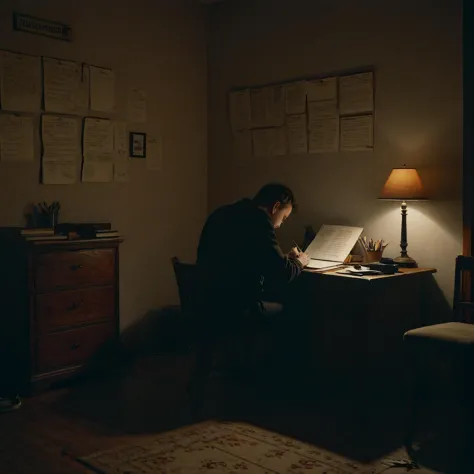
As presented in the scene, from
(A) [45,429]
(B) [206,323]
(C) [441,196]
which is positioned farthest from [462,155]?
(A) [45,429]

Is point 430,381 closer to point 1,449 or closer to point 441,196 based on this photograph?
point 441,196

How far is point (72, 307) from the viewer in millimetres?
3818

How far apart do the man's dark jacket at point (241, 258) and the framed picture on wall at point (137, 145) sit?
1365mm

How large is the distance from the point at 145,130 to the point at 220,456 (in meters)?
2.56

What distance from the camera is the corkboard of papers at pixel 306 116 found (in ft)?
13.5

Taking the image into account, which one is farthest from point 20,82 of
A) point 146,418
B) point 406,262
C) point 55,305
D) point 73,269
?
point 406,262

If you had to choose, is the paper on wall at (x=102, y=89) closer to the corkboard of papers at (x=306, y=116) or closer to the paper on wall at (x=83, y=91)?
the paper on wall at (x=83, y=91)

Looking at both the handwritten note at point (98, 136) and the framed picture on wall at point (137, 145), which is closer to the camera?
the handwritten note at point (98, 136)

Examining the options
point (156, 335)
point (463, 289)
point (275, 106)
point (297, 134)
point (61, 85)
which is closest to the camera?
point (463, 289)

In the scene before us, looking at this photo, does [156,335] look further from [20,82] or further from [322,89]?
[322,89]

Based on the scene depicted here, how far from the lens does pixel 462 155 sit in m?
3.65

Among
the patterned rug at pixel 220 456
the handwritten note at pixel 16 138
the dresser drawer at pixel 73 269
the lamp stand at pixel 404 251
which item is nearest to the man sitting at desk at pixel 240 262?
the patterned rug at pixel 220 456

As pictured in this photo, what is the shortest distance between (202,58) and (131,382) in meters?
2.53

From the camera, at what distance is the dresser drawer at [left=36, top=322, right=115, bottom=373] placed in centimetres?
368
